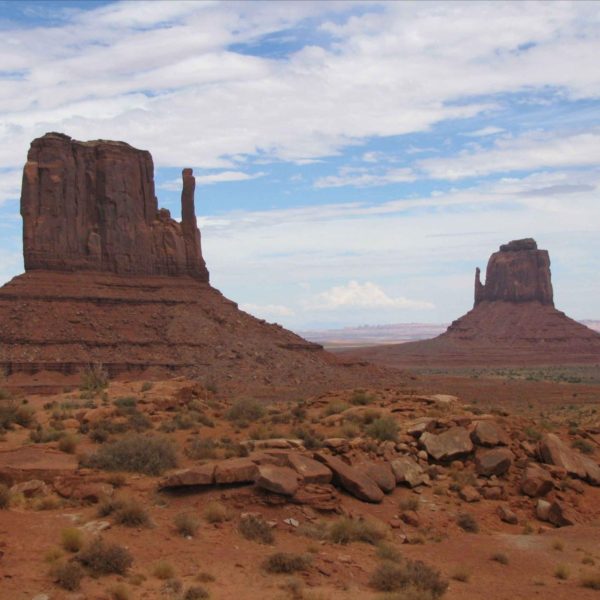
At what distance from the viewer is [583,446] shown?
25.3 meters

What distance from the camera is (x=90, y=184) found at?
84.7m

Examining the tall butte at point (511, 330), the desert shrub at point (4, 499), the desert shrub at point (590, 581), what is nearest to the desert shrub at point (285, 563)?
the desert shrub at point (590, 581)

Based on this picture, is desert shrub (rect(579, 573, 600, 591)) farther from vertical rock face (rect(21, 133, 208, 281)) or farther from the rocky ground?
vertical rock face (rect(21, 133, 208, 281))

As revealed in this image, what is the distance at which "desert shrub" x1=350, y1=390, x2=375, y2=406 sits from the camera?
28.8 metres

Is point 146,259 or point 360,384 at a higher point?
point 146,259

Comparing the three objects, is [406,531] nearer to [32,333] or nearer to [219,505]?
[219,505]

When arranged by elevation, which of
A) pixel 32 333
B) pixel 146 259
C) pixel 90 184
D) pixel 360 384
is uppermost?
pixel 90 184

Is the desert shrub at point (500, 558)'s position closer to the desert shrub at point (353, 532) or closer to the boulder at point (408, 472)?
the desert shrub at point (353, 532)

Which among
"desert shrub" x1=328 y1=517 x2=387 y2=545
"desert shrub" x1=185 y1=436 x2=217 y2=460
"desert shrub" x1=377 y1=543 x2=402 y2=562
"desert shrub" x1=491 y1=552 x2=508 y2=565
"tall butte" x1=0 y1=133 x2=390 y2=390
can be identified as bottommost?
"desert shrub" x1=491 y1=552 x2=508 y2=565

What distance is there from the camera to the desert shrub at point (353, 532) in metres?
16.6

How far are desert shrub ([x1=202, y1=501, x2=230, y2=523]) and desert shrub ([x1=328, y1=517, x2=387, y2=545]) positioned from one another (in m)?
Answer: 2.00

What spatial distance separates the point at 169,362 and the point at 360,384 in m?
15.6

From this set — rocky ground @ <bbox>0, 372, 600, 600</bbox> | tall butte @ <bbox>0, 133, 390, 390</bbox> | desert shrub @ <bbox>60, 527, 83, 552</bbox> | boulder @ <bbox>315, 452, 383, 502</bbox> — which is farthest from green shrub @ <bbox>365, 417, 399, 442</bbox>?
tall butte @ <bbox>0, 133, 390, 390</bbox>

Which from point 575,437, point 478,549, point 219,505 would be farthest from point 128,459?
point 575,437
